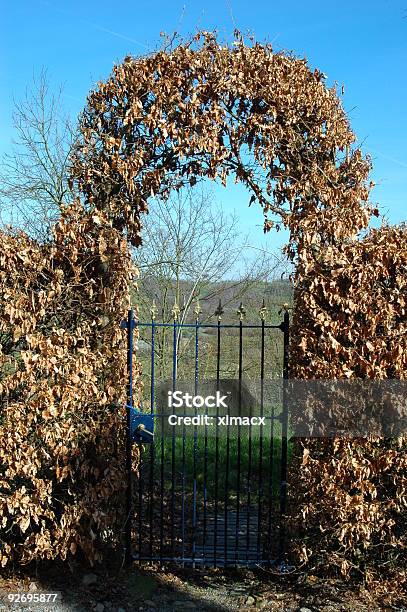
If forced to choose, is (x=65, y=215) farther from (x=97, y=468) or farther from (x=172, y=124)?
(x=97, y=468)

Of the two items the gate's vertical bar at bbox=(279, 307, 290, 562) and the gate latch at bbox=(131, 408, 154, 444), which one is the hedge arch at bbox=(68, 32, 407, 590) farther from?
the gate latch at bbox=(131, 408, 154, 444)

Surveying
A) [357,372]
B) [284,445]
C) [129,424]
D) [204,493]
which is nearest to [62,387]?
[129,424]

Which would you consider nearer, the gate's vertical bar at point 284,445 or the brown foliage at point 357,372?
the brown foliage at point 357,372

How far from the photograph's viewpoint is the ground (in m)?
4.02

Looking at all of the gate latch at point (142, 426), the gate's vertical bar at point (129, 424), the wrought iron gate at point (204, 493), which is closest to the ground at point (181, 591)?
the wrought iron gate at point (204, 493)

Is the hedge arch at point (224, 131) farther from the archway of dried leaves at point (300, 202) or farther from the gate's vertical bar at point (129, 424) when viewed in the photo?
the gate's vertical bar at point (129, 424)

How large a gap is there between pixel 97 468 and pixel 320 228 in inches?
102

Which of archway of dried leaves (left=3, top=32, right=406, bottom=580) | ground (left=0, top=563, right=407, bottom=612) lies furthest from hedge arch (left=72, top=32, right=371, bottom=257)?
ground (left=0, top=563, right=407, bottom=612)

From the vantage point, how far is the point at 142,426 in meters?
4.41

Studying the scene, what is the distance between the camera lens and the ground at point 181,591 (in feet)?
13.2

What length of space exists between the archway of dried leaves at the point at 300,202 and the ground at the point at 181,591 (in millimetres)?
249

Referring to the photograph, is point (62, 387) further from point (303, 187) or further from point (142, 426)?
point (303, 187)

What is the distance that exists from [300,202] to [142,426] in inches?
88.3

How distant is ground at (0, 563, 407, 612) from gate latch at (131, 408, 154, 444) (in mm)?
1079
